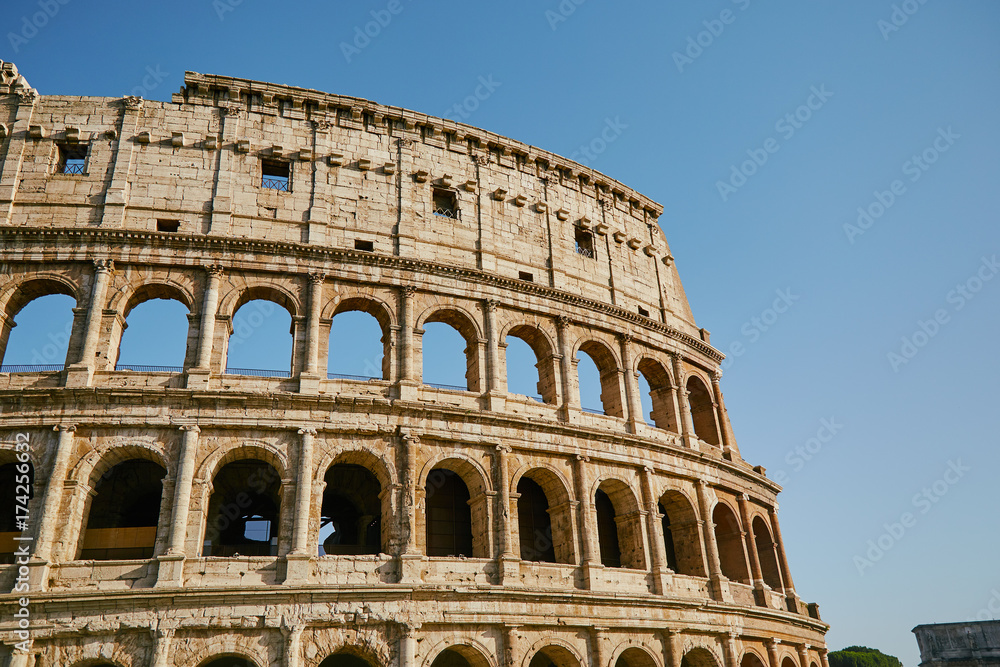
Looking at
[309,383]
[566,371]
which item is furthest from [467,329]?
[309,383]

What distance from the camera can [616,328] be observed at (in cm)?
2484

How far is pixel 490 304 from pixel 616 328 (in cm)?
484

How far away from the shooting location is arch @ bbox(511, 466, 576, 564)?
20.8 metres

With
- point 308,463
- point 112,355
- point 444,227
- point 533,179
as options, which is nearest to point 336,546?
point 308,463

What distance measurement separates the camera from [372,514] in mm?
20859

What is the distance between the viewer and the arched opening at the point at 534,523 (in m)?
21.8

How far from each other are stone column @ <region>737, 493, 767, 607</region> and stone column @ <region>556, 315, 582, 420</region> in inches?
313

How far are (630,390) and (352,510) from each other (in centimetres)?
952

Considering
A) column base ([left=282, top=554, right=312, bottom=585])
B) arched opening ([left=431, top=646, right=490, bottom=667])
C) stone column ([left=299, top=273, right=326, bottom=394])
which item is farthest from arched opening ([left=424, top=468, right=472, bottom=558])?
stone column ([left=299, top=273, right=326, bottom=394])

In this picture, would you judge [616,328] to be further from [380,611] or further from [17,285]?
[17,285]

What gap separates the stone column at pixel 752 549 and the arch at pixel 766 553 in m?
0.57

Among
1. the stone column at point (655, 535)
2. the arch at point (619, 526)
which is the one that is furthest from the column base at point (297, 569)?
the stone column at point (655, 535)

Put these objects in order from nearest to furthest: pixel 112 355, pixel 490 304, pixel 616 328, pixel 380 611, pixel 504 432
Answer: pixel 380 611
pixel 112 355
pixel 504 432
pixel 490 304
pixel 616 328

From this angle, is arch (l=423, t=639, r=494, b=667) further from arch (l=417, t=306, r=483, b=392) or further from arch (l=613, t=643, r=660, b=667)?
arch (l=417, t=306, r=483, b=392)
